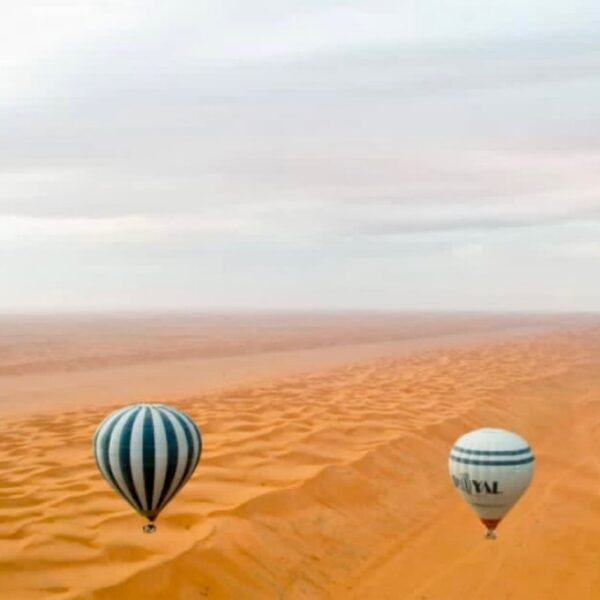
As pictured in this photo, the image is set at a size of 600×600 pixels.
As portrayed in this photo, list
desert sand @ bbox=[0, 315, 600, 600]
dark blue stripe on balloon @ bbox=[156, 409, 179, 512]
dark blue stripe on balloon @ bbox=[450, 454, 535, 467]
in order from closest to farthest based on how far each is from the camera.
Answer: dark blue stripe on balloon @ bbox=[156, 409, 179, 512] → dark blue stripe on balloon @ bbox=[450, 454, 535, 467] → desert sand @ bbox=[0, 315, 600, 600]

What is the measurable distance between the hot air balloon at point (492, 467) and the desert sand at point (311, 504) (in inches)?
58.2

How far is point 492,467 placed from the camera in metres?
11.3

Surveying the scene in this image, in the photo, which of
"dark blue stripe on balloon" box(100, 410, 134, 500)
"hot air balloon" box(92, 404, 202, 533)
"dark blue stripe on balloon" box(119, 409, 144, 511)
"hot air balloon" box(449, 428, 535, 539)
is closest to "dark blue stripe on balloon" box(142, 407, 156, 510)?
"hot air balloon" box(92, 404, 202, 533)

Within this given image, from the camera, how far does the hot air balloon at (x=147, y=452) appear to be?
10.9 meters

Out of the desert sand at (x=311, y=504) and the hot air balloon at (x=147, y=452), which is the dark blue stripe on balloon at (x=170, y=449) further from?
the desert sand at (x=311, y=504)

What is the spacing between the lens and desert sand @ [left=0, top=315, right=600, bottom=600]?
11.8m

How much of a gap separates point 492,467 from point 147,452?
173 inches

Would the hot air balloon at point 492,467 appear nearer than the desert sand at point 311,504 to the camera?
Yes

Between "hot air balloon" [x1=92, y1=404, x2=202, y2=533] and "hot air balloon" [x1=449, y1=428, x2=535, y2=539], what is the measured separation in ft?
11.6

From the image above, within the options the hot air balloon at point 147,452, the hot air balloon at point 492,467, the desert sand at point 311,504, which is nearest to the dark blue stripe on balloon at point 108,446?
the hot air balloon at point 147,452

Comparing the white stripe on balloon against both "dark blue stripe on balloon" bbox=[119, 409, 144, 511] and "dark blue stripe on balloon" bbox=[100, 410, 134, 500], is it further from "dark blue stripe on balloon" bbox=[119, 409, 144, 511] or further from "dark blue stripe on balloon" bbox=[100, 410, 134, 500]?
"dark blue stripe on balloon" bbox=[100, 410, 134, 500]

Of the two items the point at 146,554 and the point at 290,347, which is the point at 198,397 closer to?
the point at 146,554

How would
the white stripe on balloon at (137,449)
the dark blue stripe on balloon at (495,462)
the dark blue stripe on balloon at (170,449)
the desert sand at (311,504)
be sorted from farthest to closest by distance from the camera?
1. the desert sand at (311,504)
2. the dark blue stripe on balloon at (495,462)
3. the dark blue stripe on balloon at (170,449)
4. the white stripe on balloon at (137,449)

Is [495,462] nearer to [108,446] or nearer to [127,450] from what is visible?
[127,450]
